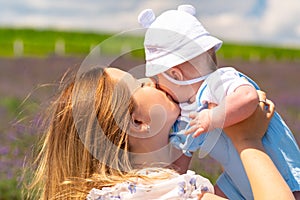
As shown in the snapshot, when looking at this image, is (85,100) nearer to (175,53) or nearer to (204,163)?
(175,53)

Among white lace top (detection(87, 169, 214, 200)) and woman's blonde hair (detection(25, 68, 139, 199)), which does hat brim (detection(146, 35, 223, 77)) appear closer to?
woman's blonde hair (detection(25, 68, 139, 199))

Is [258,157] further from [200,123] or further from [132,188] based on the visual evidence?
[132,188]

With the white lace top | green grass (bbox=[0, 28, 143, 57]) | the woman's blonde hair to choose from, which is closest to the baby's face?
the woman's blonde hair

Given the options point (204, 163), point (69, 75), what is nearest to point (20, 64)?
point (204, 163)

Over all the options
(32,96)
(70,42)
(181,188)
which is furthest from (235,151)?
(70,42)

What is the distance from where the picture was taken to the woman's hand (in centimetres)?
221

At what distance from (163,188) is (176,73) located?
1.09 feet

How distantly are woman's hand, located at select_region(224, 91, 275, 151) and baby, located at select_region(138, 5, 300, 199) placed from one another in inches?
1.6

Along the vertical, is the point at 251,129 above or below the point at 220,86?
below

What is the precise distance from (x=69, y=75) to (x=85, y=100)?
7.8 inches

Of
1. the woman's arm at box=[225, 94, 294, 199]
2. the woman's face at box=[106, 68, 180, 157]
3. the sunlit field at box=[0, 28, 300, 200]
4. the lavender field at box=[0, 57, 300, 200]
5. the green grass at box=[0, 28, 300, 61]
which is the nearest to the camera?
the woman's arm at box=[225, 94, 294, 199]

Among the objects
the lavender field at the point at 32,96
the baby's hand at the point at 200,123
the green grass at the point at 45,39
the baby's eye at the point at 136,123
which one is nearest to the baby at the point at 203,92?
the baby's hand at the point at 200,123

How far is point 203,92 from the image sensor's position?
87.7 inches

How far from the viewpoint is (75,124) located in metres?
2.30
